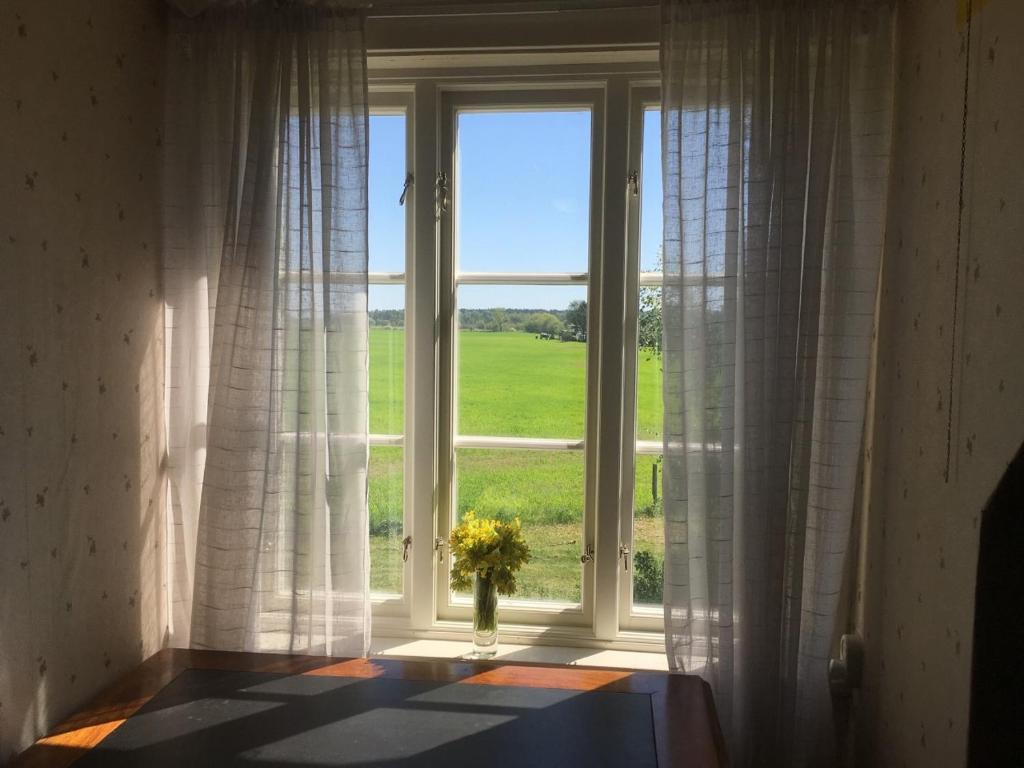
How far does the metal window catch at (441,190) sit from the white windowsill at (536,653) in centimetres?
122

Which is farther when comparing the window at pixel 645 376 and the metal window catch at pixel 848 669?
the window at pixel 645 376

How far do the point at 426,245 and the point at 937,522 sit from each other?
1.42m

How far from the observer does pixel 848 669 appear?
1.85 m

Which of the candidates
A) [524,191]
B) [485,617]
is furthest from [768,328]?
[485,617]

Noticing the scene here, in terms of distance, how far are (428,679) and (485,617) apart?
317 millimetres

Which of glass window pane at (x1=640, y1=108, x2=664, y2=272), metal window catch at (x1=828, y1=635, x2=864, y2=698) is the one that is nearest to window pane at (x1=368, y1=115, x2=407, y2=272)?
glass window pane at (x1=640, y1=108, x2=664, y2=272)

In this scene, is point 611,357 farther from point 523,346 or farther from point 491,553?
point 491,553

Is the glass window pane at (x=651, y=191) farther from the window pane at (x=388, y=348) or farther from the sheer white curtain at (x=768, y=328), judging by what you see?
the window pane at (x=388, y=348)

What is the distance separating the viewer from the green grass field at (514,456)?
87.8 inches

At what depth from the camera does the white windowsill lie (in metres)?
2.12

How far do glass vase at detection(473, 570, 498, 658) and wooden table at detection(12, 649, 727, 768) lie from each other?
174 millimetres

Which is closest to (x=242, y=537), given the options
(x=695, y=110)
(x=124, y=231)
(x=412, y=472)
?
(x=412, y=472)

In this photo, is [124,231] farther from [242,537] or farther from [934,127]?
[934,127]

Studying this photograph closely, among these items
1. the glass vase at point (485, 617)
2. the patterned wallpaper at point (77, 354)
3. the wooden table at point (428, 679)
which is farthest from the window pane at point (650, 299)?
the patterned wallpaper at point (77, 354)
